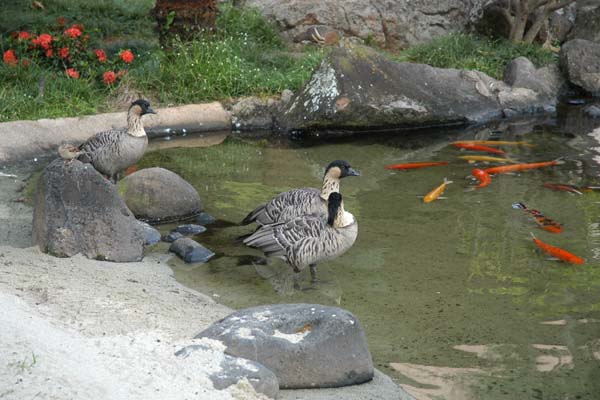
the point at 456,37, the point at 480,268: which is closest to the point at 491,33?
the point at 456,37

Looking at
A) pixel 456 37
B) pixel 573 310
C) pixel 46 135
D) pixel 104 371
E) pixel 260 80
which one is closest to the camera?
pixel 104 371

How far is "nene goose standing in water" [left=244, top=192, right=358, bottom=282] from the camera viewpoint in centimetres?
747

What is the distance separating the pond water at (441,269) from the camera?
6113 mm

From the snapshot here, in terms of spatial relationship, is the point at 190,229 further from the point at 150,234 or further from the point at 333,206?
the point at 333,206

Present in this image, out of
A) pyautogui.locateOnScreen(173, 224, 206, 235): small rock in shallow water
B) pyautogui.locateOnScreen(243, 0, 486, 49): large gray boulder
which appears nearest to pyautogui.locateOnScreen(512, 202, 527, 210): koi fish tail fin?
pyautogui.locateOnScreen(173, 224, 206, 235): small rock in shallow water

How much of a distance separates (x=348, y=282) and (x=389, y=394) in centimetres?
212

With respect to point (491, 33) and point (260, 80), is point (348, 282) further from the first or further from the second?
point (491, 33)

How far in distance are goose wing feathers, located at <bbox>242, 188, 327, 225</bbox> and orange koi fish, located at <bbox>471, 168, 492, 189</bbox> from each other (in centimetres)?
261

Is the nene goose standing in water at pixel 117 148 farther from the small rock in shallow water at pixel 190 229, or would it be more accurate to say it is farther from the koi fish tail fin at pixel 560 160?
the koi fish tail fin at pixel 560 160

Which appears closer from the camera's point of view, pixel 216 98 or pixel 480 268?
pixel 480 268

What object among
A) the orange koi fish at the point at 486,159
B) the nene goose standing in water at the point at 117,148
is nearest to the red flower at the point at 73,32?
the nene goose standing in water at the point at 117,148

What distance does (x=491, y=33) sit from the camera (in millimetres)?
17234

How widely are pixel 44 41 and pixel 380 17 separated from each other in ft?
21.8

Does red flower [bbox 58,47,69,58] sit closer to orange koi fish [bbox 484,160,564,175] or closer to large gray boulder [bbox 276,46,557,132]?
large gray boulder [bbox 276,46,557,132]
